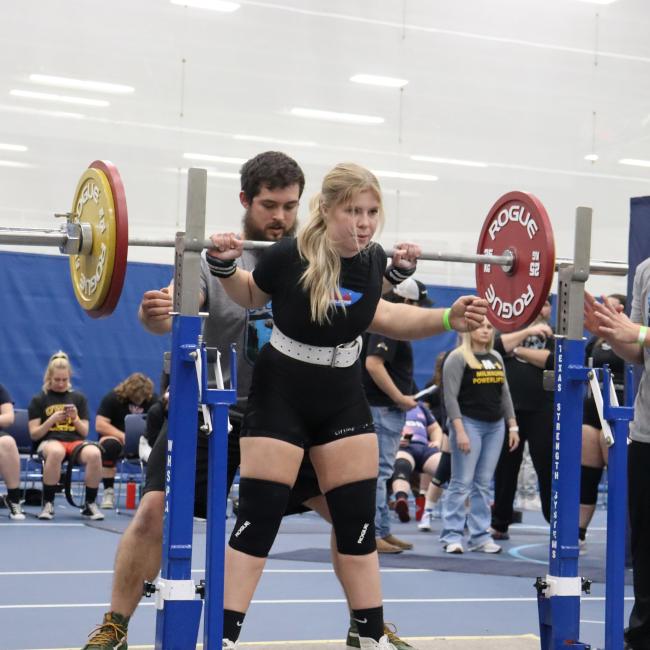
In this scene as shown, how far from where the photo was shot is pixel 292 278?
339cm

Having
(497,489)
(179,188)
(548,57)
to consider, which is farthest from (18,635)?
(548,57)

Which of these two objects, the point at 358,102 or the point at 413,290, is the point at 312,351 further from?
the point at 358,102

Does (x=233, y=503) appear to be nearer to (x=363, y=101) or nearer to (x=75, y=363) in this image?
(x=75, y=363)

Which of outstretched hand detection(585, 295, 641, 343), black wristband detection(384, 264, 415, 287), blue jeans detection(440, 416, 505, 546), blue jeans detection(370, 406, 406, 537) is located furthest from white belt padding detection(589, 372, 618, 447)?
blue jeans detection(440, 416, 505, 546)

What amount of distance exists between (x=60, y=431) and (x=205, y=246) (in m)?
6.18

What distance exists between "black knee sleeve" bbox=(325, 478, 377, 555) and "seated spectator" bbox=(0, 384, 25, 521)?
18.5 feet

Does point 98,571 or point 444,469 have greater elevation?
point 444,469

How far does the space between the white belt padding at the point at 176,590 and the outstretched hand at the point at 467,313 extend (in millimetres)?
1168

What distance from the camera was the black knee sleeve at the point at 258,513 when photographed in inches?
132

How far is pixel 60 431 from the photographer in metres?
9.10

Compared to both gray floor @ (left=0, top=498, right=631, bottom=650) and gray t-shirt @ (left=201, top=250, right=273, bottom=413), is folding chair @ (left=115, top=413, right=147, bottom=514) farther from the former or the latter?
gray t-shirt @ (left=201, top=250, right=273, bottom=413)

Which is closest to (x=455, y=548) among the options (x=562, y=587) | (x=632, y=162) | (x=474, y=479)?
(x=474, y=479)

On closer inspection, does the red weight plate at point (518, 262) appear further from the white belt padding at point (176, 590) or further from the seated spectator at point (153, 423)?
the seated spectator at point (153, 423)

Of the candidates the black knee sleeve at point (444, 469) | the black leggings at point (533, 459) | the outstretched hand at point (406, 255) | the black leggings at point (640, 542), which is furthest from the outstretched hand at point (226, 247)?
the black knee sleeve at point (444, 469)
